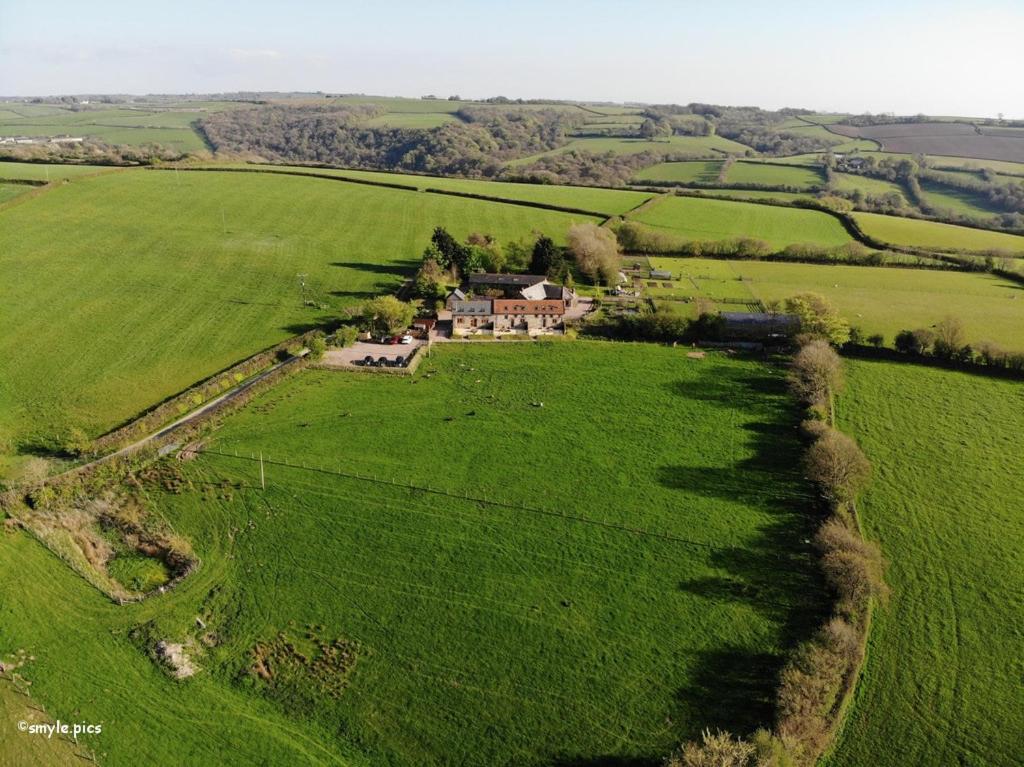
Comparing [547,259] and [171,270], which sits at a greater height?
[547,259]

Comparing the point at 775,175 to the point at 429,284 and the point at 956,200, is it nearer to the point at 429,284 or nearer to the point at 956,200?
the point at 956,200

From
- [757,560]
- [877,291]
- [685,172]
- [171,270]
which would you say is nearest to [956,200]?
[685,172]

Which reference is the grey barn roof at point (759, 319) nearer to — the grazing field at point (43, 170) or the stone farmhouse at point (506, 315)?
the stone farmhouse at point (506, 315)

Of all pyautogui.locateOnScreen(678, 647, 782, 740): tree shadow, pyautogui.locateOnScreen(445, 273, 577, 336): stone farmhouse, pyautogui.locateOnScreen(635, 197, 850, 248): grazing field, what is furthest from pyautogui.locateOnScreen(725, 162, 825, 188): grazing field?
pyautogui.locateOnScreen(678, 647, 782, 740): tree shadow

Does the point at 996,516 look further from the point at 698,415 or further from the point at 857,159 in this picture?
the point at 857,159

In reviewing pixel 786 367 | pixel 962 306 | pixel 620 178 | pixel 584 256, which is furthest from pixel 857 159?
pixel 786 367

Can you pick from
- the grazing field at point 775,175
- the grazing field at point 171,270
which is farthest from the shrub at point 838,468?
the grazing field at point 775,175

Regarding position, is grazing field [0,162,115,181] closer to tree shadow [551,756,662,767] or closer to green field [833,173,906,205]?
tree shadow [551,756,662,767]
